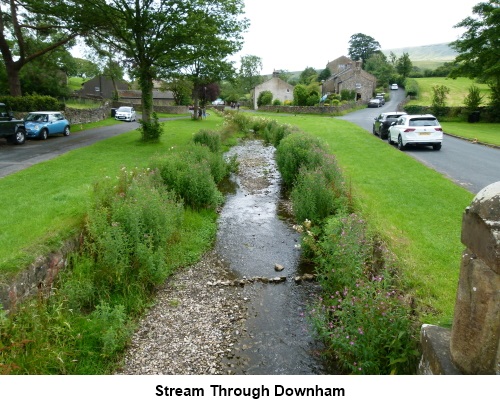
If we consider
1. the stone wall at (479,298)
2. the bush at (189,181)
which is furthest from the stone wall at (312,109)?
the stone wall at (479,298)

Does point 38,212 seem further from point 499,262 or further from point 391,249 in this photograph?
point 499,262

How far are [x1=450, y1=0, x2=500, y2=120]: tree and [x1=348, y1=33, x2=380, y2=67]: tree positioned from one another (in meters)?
83.8

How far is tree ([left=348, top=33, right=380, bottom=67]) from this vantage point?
119 metres

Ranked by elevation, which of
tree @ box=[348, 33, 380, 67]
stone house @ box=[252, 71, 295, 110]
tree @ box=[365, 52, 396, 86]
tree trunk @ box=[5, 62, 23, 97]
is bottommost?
tree trunk @ box=[5, 62, 23, 97]

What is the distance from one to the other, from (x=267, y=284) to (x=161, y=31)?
18.1 metres

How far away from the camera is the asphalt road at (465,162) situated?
12.6m

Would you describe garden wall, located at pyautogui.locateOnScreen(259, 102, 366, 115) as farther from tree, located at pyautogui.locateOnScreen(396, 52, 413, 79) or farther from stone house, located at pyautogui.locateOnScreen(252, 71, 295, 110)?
tree, located at pyautogui.locateOnScreen(396, 52, 413, 79)

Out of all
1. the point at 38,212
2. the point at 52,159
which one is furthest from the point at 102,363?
the point at 52,159

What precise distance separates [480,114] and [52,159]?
4324cm

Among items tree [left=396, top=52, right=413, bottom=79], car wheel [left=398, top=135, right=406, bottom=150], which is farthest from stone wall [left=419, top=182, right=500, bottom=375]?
tree [left=396, top=52, right=413, bottom=79]

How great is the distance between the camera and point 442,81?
7600cm

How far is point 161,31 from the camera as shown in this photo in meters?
21.0

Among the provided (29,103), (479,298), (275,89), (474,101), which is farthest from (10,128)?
(275,89)

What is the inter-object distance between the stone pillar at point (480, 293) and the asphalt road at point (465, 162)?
915 cm
